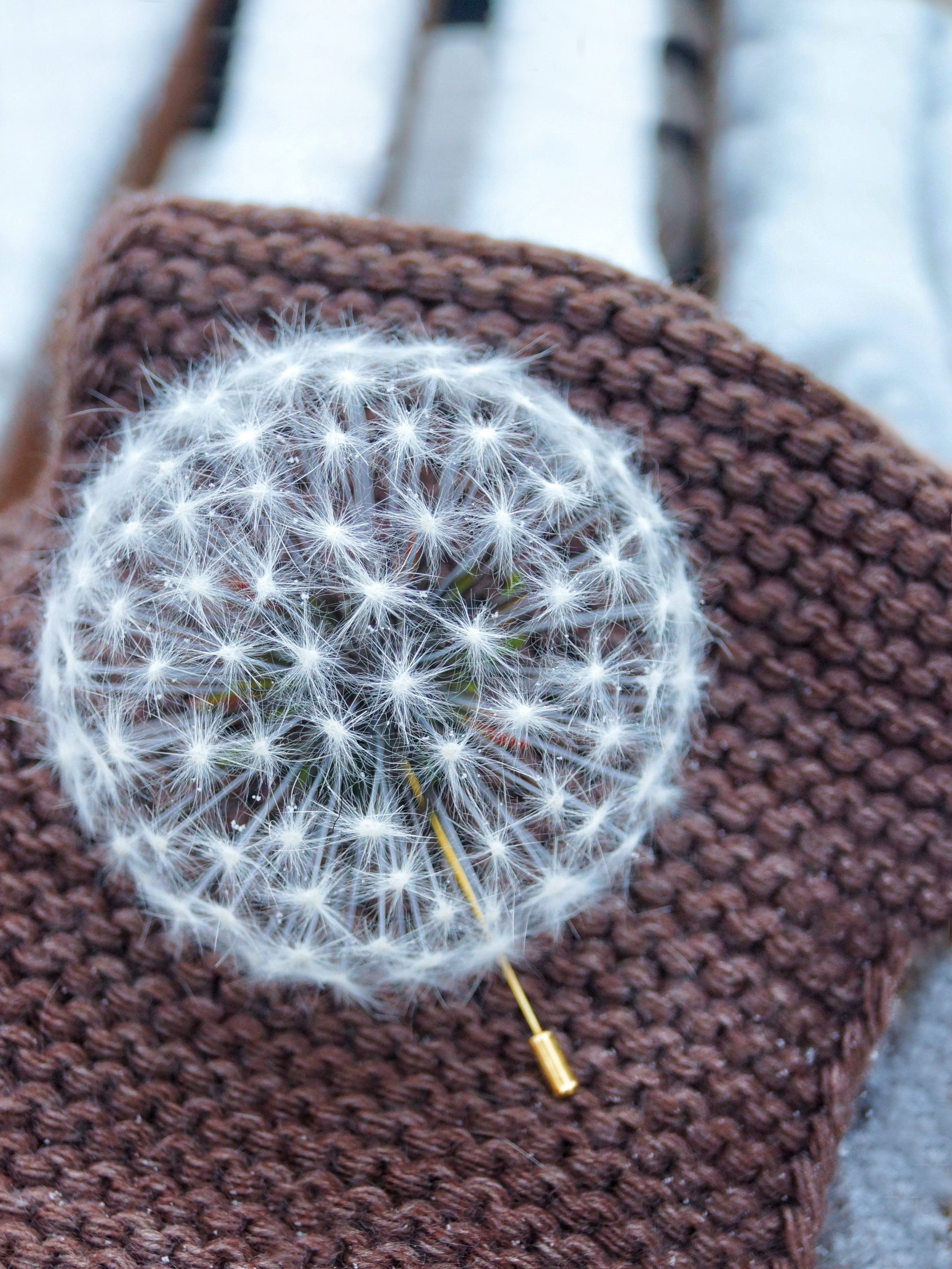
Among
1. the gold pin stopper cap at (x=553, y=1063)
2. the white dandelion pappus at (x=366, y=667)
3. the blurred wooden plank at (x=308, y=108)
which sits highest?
the blurred wooden plank at (x=308, y=108)

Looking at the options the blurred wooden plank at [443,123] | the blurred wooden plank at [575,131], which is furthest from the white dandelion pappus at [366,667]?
the blurred wooden plank at [443,123]

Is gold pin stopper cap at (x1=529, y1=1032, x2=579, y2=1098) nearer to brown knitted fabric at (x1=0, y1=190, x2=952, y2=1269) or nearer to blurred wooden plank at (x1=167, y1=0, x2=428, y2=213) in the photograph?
brown knitted fabric at (x1=0, y1=190, x2=952, y2=1269)

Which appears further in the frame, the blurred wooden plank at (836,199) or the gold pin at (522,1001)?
the blurred wooden plank at (836,199)

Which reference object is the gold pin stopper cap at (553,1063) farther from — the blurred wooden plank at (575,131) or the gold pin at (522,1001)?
the blurred wooden plank at (575,131)

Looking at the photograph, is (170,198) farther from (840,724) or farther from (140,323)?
(840,724)

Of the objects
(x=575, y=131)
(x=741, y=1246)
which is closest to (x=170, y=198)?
(x=575, y=131)
